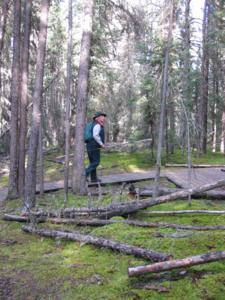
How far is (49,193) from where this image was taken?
11.2 metres

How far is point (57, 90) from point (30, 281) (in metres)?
20.3

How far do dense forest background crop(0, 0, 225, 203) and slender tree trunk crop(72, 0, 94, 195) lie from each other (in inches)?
2.1

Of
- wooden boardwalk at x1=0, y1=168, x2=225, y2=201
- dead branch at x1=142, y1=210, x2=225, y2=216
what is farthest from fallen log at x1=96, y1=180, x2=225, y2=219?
wooden boardwalk at x1=0, y1=168, x2=225, y2=201

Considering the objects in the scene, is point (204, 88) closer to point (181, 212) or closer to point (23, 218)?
point (181, 212)

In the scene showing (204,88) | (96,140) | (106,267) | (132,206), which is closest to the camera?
(106,267)

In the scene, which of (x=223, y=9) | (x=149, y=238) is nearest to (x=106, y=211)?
(x=149, y=238)

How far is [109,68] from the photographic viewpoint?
61.9 feet

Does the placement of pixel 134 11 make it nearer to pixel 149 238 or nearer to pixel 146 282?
pixel 149 238

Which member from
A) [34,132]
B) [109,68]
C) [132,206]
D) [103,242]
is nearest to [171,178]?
[132,206]

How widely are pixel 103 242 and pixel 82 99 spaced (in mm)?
5316

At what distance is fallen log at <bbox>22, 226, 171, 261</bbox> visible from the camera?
5.01m

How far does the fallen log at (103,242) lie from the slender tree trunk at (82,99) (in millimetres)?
3223

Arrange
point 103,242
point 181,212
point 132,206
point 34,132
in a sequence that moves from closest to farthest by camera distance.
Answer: point 103,242 < point 181,212 < point 132,206 < point 34,132

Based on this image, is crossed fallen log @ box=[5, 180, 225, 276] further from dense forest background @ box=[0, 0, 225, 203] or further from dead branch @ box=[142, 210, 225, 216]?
dense forest background @ box=[0, 0, 225, 203]
